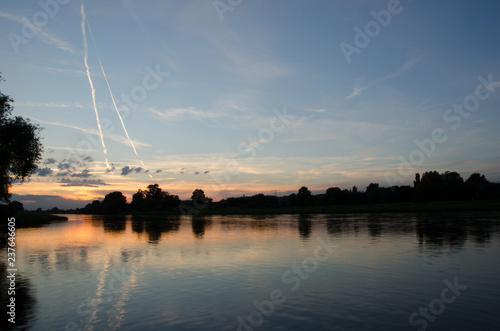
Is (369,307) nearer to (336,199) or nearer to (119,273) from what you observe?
(119,273)

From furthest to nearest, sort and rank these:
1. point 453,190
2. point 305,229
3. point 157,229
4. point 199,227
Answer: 1. point 453,190
2. point 199,227
3. point 157,229
4. point 305,229

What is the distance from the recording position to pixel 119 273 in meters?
21.5

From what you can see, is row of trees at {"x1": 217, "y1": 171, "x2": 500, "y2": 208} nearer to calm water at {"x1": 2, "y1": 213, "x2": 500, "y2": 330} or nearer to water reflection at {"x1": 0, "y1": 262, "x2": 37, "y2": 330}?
calm water at {"x1": 2, "y1": 213, "x2": 500, "y2": 330}

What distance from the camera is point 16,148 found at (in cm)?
4128

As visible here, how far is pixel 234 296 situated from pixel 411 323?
737 cm

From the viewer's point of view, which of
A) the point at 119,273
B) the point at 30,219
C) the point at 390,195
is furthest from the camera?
the point at 390,195

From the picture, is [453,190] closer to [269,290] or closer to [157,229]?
[157,229]

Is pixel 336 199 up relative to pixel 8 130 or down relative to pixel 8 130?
down

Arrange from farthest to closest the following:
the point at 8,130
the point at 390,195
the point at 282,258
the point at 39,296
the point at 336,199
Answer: the point at 336,199, the point at 390,195, the point at 8,130, the point at 282,258, the point at 39,296

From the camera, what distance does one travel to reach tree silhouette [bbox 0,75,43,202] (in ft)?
124

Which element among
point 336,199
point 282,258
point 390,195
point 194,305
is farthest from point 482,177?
point 194,305

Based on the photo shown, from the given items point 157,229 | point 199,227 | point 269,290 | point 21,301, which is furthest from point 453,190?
point 21,301

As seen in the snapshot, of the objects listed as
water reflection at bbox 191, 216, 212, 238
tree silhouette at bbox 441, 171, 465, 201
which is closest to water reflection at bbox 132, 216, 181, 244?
water reflection at bbox 191, 216, 212, 238

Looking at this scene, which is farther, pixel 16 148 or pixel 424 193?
pixel 424 193
